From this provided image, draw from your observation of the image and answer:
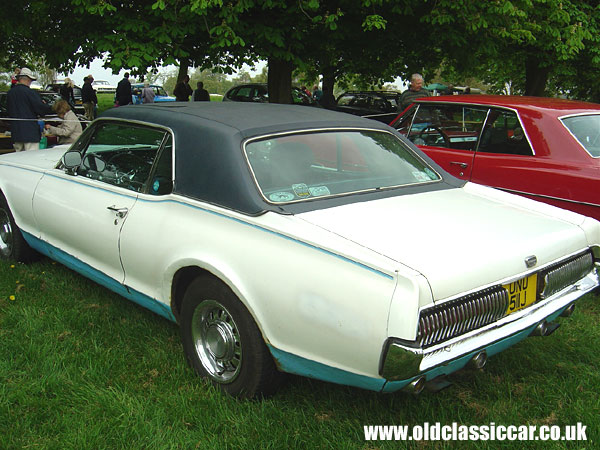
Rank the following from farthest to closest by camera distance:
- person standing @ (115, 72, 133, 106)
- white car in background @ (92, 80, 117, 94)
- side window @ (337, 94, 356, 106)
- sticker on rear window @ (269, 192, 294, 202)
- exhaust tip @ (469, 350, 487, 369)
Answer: white car in background @ (92, 80, 117, 94) → side window @ (337, 94, 356, 106) → person standing @ (115, 72, 133, 106) → sticker on rear window @ (269, 192, 294, 202) → exhaust tip @ (469, 350, 487, 369)

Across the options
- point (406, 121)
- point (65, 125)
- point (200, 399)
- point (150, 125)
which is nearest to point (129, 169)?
point (150, 125)

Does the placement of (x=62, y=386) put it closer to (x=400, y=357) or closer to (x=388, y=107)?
(x=400, y=357)

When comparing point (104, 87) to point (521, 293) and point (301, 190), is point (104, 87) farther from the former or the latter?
point (521, 293)

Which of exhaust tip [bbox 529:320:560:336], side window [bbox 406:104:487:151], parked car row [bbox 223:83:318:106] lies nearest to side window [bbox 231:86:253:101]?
parked car row [bbox 223:83:318:106]

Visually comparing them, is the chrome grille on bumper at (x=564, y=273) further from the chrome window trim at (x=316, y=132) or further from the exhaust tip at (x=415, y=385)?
the chrome window trim at (x=316, y=132)

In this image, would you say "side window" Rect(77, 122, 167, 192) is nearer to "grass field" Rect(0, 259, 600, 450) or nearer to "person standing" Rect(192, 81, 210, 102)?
"grass field" Rect(0, 259, 600, 450)

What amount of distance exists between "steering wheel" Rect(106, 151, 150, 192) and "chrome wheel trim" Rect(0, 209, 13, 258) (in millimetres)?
1589

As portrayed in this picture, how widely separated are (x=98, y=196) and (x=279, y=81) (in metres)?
9.42

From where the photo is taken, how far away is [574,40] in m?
13.5

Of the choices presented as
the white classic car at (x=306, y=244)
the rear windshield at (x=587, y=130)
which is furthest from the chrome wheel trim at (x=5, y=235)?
the rear windshield at (x=587, y=130)

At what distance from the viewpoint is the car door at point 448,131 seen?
5707 millimetres

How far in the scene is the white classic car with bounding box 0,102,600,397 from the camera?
7.88 feet

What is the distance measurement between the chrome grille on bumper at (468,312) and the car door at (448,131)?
9.43ft

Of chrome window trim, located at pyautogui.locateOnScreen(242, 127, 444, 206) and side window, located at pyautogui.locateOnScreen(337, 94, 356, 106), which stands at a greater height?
chrome window trim, located at pyautogui.locateOnScreen(242, 127, 444, 206)
